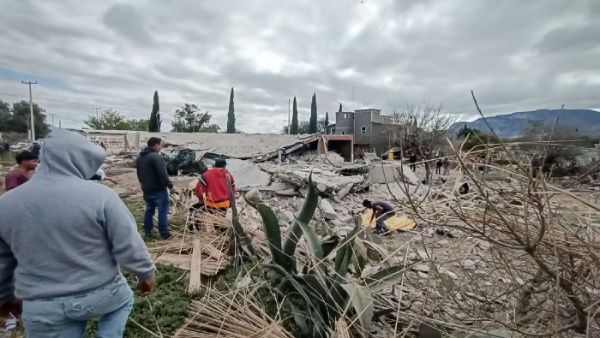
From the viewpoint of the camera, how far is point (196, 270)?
12.4 ft

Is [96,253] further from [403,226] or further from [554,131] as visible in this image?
[403,226]

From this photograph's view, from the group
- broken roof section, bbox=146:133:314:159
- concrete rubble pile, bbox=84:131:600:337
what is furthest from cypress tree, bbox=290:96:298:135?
concrete rubble pile, bbox=84:131:600:337

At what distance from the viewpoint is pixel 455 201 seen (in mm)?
1604

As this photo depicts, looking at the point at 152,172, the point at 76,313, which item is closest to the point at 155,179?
the point at 152,172

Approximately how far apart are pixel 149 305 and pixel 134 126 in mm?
61479

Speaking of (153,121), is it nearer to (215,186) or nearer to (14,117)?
(14,117)

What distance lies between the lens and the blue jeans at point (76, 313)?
168cm

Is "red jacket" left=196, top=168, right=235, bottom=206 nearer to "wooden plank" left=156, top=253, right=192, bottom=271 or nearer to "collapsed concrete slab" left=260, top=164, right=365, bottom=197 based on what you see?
"wooden plank" left=156, top=253, right=192, bottom=271

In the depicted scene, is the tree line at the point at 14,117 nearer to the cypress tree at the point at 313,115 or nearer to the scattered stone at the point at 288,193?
the cypress tree at the point at 313,115

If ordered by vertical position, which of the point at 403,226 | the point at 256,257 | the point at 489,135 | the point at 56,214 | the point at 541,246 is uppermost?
the point at 489,135

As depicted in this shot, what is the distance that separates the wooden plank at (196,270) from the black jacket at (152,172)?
156 cm

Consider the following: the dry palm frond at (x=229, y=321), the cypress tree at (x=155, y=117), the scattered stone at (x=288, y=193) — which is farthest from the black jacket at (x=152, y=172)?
the cypress tree at (x=155, y=117)

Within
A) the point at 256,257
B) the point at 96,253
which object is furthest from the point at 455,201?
the point at 256,257

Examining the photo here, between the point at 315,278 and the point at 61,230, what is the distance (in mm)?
1797
